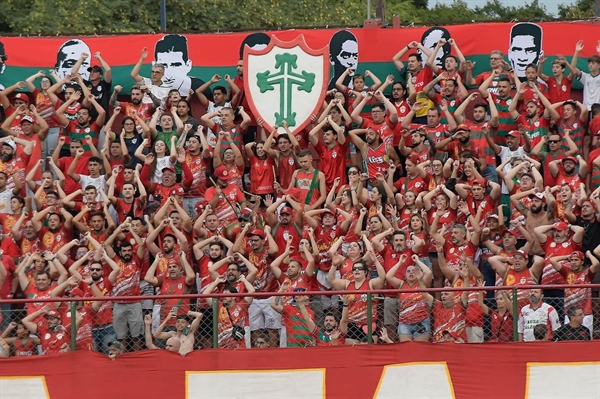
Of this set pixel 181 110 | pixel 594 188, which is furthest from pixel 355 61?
pixel 594 188

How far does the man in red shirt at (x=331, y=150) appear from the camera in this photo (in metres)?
21.0

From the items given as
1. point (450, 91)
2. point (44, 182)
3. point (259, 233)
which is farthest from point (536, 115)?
point (44, 182)

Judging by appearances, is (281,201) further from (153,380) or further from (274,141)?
(153,380)

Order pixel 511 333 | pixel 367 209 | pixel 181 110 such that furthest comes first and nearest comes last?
pixel 181 110, pixel 367 209, pixel 511 333

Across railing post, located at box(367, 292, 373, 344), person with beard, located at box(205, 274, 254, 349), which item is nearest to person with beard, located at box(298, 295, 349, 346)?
railing post, located at box(367, 292, 373, 344)

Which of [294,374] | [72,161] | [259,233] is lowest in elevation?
[294,374]

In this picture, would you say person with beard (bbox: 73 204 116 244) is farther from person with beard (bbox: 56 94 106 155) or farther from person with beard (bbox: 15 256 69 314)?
person with beard (bbox: 56 94 106 155)

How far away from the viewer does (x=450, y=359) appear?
17.8 meters

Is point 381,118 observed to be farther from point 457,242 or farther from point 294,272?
point 294,272

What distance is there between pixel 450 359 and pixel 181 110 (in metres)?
5.98

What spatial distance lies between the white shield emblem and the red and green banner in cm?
95

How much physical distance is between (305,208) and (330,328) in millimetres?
2897

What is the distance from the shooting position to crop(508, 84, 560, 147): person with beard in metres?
20.6

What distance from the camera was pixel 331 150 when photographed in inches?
831
